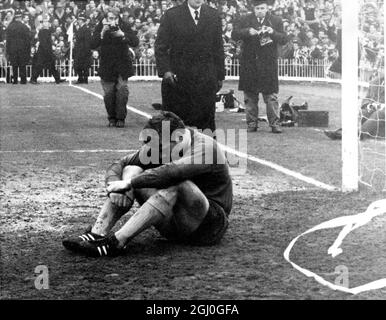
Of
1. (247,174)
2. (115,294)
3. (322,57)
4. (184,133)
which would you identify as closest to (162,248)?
(184,133)

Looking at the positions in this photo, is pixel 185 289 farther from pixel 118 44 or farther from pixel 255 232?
pixel 118 44

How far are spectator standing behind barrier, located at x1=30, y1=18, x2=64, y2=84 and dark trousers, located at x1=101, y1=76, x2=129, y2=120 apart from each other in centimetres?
1727

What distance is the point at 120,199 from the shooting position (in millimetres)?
6801

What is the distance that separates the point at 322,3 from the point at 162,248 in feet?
102

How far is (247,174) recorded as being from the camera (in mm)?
11055

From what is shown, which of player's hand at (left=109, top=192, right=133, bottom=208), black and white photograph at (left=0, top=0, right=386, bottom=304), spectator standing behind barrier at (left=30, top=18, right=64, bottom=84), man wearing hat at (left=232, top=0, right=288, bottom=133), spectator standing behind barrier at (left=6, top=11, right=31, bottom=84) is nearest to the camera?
black and white photograph at (left=0, top=0, right=386, bottom=304)

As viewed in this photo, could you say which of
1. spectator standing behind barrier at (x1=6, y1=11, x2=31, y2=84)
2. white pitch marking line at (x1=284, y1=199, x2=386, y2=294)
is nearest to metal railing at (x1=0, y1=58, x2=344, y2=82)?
spectator standing behind barrier at (x1=6, y1=11, x2=31, y2=84)

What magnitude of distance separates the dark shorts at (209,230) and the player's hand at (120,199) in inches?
14.1

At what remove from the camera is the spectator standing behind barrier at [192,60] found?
467 inches

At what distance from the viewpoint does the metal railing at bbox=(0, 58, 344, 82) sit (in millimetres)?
36000

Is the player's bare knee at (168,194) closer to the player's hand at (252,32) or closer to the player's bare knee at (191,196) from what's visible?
the player's bare knee at (191,196)

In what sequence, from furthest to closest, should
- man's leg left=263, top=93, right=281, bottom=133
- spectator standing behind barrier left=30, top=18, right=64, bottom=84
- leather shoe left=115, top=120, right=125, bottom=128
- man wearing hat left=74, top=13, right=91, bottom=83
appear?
man wearing hat left=74, top=13, right=91, bottom=83
spectator standing behind barrier left=30, top=18, right=64, bottom=84
leather shoe left=115, top=120, right=125, bottom=128
man's leg left=263, top=93, right=281, bottom=133

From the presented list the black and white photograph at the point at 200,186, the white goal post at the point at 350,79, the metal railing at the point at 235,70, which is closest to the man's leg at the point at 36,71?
the metal railing at the point at 235,70

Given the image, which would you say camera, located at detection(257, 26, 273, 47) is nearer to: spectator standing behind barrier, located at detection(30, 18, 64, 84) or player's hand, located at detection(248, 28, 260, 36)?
player's hand, located at detection(248, 28, 260, 36)
